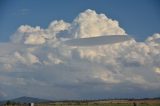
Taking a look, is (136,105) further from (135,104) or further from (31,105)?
(31,105)

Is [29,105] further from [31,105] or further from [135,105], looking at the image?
[135,105]

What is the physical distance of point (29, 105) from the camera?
1575 centimetres

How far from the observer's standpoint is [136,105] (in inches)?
661

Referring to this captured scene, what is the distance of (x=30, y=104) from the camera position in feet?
51.4

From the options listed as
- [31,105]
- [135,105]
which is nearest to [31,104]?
[31,105]

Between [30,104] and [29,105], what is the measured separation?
11cm

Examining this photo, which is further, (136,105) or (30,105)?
(136,105)

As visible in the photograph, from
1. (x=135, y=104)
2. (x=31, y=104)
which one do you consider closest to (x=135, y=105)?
(x=135, y=104)

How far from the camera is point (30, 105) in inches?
615

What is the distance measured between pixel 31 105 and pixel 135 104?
4.14m

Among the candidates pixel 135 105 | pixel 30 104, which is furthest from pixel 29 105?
pixel 135 105

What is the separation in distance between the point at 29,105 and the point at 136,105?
4.22 meters

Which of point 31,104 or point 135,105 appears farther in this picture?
point 135,105

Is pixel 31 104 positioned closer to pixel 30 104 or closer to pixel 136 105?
pixel 30 104
